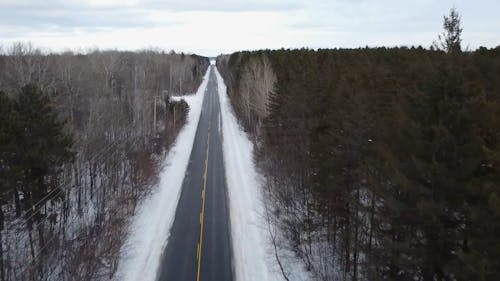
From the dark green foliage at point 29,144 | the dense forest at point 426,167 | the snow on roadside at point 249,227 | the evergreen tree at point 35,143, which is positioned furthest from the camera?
the snow on roadside at point 249,227

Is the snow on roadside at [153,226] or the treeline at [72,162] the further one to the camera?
the snow on roadside at [153,226]

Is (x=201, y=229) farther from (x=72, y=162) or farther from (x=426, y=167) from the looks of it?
(x=426, y=167)

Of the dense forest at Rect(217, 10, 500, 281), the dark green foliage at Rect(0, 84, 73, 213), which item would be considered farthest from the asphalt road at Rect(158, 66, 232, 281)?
the dark green foliage at Rect(0, 84, 73, 213)

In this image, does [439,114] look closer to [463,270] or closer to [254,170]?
[463,270]

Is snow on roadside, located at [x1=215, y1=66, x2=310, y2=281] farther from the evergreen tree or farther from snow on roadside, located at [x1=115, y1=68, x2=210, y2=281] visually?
the evergreen tree

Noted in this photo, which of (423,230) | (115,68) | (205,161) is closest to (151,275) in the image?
(423,230)

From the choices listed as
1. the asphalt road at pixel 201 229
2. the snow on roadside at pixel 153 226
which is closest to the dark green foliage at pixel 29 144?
the snow on roadside at pixel 153 226

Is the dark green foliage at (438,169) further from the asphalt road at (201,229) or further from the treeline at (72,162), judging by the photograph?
the treeline at (72,162)
